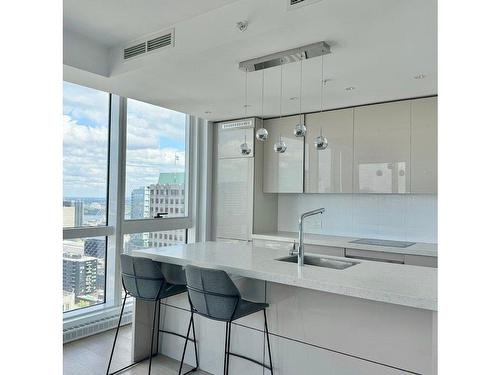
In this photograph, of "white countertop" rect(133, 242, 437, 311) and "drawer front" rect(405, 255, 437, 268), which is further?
"drawer front" rect(405, 255, 437, 268)

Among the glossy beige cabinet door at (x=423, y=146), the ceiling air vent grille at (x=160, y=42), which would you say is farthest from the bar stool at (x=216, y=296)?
the glossy beige cabinet door at (x=423, y=146)

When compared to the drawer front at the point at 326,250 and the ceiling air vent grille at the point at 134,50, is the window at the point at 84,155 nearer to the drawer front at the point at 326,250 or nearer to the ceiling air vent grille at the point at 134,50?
the ceiling air vent grille at the point at 134,50

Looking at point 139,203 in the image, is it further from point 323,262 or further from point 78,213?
point 323,262

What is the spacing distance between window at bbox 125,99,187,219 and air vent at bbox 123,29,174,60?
55.3 inches

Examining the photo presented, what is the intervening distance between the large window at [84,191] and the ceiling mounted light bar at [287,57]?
2.02 m

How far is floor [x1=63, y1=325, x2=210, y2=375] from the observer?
2.91 m

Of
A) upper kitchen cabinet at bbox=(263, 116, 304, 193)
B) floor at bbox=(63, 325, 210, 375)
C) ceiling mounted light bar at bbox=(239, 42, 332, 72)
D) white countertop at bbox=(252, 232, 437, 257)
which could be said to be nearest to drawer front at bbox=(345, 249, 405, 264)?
white countertop at bbox=(252, 232, 437, 257)

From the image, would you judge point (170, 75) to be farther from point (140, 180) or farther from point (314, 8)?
point (140, 180)

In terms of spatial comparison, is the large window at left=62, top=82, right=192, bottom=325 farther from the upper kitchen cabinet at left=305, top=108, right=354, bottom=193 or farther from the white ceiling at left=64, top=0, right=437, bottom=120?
the upper kitchen cabinet at left=305, top=108, right=354, bottom=193

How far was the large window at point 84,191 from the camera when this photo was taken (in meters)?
3.70

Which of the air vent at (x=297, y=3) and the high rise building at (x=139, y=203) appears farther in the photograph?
the high rise building at (x=139, y=203)

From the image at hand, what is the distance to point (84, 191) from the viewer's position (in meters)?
3.84
